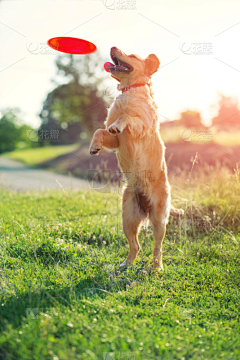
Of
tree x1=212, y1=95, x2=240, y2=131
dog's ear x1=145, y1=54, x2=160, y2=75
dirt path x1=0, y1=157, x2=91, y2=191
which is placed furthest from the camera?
tree x1=212, y1=95, x2=240, y2=131

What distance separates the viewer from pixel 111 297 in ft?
9.20

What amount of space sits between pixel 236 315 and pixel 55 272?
199 cm

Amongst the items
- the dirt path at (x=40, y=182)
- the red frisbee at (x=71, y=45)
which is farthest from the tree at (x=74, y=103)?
the red frisbee at (x=71, y=45)

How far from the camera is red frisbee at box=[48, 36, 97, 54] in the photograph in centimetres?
379

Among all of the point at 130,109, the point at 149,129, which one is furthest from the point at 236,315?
the point at 130,109

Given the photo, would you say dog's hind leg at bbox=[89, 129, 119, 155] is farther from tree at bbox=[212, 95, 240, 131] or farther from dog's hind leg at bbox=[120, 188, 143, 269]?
tree at bbox=[212, 95, 240, 131]

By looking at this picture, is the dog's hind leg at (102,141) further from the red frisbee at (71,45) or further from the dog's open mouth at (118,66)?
the red frisbee at (71,45)

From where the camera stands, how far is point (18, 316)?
7.74 feet

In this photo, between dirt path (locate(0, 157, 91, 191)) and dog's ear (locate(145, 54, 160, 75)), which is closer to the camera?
dog's ear (locate(145, 54, 160, 75))

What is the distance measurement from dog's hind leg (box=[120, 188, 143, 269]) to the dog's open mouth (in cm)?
160

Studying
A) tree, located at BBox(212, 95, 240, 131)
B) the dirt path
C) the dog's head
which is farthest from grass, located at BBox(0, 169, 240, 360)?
tree, located at BBox(212, 95, 240, 131)

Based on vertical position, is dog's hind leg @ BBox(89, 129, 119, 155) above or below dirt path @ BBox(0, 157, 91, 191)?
above

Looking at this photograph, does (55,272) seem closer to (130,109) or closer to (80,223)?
(80,223)

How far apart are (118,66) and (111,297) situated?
2789 millimetres
